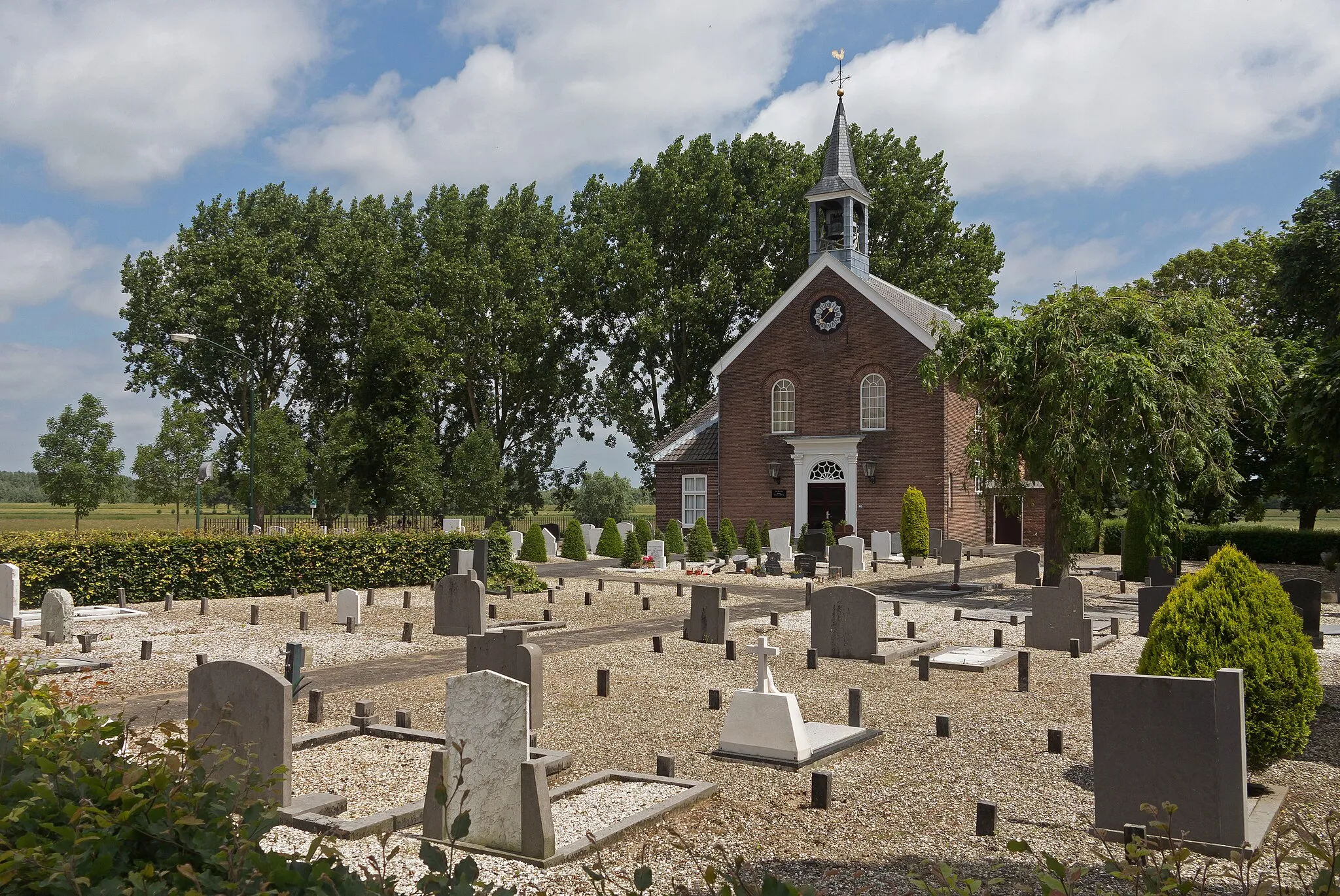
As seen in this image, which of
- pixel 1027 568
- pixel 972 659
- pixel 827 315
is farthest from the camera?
pixel 827 315

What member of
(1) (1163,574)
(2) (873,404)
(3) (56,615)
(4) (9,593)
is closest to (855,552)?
(2) (873,404)

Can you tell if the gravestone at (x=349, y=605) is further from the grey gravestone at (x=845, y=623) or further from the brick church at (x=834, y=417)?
the brick church at (x=834, y=417)

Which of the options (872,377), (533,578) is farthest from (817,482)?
(533,578)

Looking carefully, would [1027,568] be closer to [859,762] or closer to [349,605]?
[349,605]

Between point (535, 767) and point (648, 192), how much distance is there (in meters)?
47.1

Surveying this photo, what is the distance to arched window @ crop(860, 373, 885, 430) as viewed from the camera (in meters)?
37.8

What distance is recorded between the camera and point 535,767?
651cm

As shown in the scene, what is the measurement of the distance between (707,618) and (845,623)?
254cm

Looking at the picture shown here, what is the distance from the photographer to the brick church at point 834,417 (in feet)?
121

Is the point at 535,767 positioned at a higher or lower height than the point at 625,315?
lower

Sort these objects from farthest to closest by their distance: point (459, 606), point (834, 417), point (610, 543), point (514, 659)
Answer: point (834, 417) < point (610, 543) < point (459, 606) < point (514, 659)

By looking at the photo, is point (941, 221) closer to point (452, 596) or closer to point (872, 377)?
point (872, 377)

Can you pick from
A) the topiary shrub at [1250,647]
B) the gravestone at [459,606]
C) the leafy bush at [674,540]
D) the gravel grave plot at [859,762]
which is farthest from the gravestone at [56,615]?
the leafy bush at [674,540]

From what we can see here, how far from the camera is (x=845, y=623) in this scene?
1513 cm
